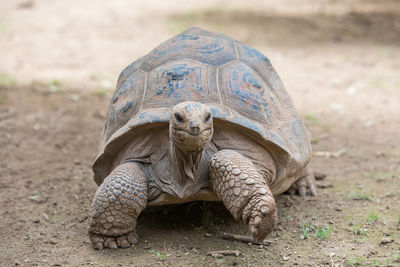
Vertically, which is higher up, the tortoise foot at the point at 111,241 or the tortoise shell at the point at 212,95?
the tortoise shell at the point at 212,95

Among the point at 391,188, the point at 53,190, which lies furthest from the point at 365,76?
the point at 53,190

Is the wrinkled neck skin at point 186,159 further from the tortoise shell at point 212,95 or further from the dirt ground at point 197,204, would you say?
the dirt ground at point 197,204

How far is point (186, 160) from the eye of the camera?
289cm

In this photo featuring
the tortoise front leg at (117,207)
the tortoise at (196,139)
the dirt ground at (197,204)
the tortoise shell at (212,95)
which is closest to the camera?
the tortoise at (196,139)

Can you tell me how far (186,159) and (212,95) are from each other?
0.47m

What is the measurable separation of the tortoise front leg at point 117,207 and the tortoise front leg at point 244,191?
0.44 metres

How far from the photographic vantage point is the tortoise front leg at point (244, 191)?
2.68 meters

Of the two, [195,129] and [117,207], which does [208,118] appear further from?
[117,207]

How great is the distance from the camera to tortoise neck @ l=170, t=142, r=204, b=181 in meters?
2.84

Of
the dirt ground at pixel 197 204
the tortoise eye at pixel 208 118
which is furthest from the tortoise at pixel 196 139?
the dirt ground at pixel 197 204

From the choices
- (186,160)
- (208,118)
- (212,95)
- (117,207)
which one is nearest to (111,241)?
(117,207)

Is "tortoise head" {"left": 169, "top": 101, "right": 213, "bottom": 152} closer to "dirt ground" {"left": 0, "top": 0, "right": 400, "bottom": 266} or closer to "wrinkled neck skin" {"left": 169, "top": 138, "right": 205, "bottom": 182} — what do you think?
"wrinkled neck skin" {"left": 169, "top": 138, "right": 205, "bottom": 182}

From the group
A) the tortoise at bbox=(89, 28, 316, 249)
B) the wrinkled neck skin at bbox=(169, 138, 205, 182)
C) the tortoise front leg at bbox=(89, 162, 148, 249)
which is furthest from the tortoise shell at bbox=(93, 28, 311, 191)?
the tortoise front leg at bbox=(89, 162, 148, 249)

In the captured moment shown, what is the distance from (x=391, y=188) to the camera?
12.7 feet
